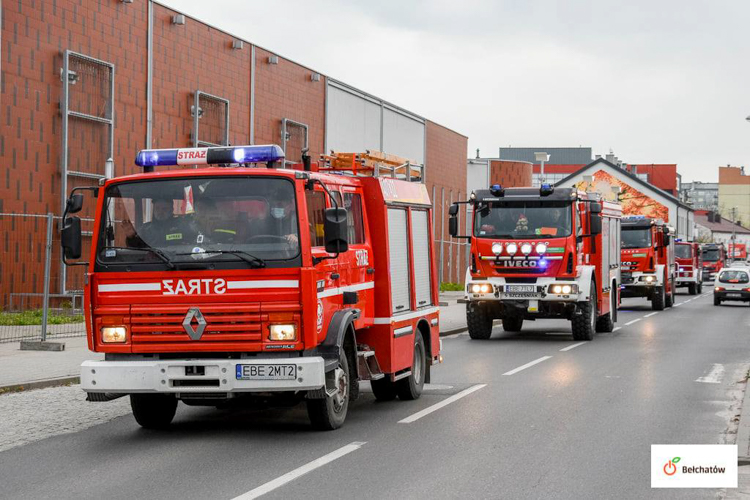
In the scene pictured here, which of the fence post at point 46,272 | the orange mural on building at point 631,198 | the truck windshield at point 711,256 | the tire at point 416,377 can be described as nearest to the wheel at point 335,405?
the tire at point 416,377

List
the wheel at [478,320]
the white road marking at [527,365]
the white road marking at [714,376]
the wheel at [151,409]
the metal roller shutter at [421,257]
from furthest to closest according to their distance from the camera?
the wheel at [478,320], the white road marking at [527,365], the white road marking at [714,376], the metal roller shutter at [421,257], the wheel at [151,409]

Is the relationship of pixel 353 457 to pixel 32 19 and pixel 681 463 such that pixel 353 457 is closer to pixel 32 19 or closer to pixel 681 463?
pixel 681 463

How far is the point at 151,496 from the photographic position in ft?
23.9

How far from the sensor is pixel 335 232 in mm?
9500

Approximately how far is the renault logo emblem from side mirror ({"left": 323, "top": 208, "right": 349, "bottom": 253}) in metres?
1.22

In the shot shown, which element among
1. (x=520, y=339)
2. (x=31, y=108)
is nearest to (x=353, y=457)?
(x=520, y=339)

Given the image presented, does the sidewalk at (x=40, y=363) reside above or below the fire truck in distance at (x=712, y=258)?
below

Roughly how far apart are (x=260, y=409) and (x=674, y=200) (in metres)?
103

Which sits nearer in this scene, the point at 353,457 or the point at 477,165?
the point at 353,457

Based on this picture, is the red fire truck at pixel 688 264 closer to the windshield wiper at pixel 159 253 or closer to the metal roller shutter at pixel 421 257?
the metal roller shutter at pixel 421 257

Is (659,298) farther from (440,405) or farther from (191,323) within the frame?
(191,323)

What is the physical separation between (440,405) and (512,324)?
13.1 meters

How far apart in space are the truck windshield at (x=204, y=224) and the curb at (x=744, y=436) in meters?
3.90

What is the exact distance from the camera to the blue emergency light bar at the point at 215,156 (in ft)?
32.6
